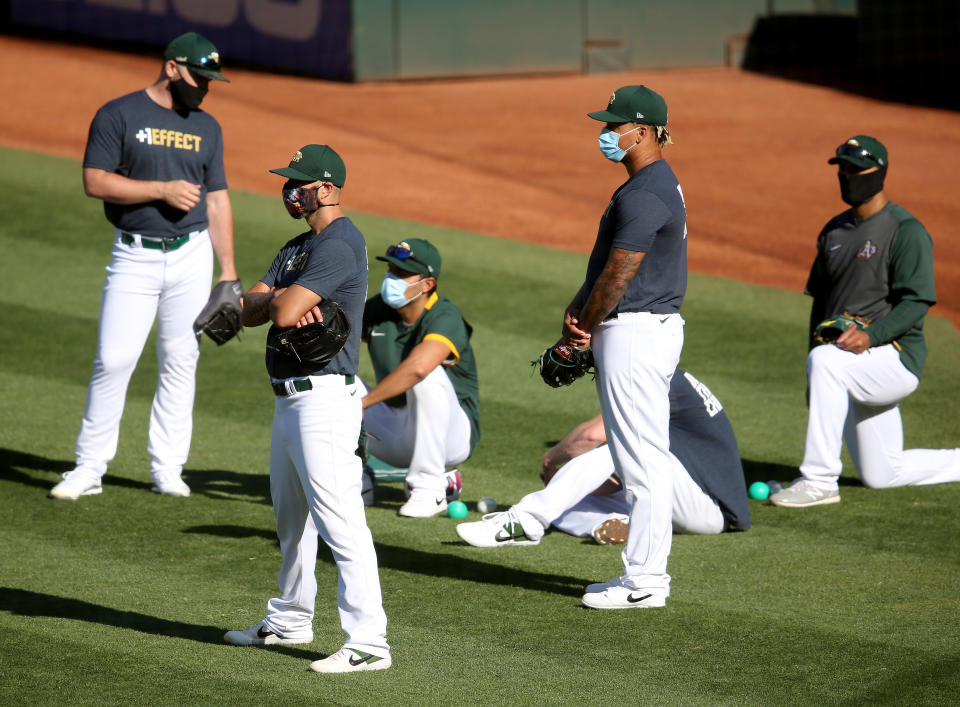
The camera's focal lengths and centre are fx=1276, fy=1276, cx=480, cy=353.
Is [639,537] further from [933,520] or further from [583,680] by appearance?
[933,520]

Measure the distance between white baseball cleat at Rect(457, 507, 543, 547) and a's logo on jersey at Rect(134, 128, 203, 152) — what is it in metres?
2.51

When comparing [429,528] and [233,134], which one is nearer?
[429,528]

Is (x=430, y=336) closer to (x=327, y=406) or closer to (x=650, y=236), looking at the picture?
(x=650, y=236)

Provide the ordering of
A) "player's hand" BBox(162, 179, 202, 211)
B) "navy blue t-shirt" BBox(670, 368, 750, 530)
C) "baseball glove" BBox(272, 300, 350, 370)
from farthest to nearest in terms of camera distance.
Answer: "player's hand" BBox(162, 179, 202, 211)
"navy blue t-shirt" BBox(670, 368, 750, 530)
"baseball glove" BBox(272, 300, 350, 370)

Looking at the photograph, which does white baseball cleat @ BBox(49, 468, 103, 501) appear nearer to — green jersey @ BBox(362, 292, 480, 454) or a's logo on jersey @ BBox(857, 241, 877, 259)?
green jersey @ BBox(362, 292, 480, 454)

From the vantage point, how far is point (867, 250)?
7.04 meters

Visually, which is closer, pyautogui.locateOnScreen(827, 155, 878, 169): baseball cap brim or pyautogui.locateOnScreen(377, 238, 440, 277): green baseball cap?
pyautogui.locateOnScreen(377, 238, 440, 277): green baseball cap

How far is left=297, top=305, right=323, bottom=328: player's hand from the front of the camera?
173 inches

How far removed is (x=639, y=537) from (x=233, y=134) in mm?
12907

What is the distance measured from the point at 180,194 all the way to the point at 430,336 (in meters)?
1.48

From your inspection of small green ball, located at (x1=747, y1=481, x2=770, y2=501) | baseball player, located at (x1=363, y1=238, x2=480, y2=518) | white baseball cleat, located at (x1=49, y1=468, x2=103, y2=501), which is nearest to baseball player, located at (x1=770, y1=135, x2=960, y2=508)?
small green ball, located at (x1=747, y1=481, x2=770, y2=501)

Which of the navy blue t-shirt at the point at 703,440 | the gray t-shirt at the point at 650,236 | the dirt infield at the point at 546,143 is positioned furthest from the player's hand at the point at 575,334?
the dirt infield at the point at 546,143

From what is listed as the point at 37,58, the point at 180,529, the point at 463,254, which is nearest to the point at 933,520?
the point at 180,529

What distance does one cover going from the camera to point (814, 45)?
1021 inches
